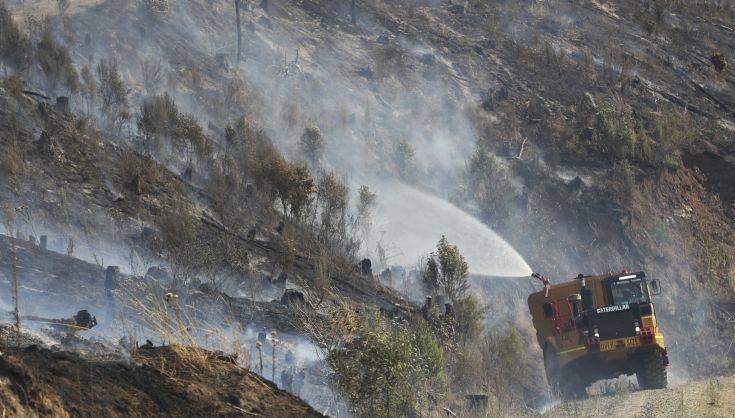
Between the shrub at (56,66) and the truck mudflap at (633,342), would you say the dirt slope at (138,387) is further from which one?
the shrub at (56,66)

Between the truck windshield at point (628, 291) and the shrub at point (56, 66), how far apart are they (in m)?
20.4

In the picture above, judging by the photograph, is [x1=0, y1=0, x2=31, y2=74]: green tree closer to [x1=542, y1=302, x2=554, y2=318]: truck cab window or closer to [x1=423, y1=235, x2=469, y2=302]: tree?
[x1=423, y1=235, x2=469, y2=302]: tree

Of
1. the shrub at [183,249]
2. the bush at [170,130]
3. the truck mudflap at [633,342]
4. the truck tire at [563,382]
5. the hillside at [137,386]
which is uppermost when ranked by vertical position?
the bush at [170,130]

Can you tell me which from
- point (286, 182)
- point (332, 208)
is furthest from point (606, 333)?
point (332, 208)

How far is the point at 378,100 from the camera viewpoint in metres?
40.4

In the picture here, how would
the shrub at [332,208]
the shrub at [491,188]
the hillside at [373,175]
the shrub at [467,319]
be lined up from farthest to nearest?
1. the shrub at [491,188]
2. the shrub at [332,208]
3. the shrub at [467,319]
4. the hillside at [373,175]

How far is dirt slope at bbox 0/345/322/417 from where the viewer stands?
5590 mm

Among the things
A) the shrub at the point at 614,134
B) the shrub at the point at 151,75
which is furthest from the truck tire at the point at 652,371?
the shrub at the point at 151,75

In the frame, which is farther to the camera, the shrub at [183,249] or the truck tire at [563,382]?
the shrub at [183,249]

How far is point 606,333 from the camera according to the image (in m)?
17.6

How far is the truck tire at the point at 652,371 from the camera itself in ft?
55.3

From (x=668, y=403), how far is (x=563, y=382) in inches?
208

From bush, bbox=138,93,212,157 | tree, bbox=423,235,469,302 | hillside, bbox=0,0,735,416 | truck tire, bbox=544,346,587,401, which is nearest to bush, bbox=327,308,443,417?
hillside, bbox=0,0,735,416

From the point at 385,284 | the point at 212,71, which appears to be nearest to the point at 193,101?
the point at 212,71
